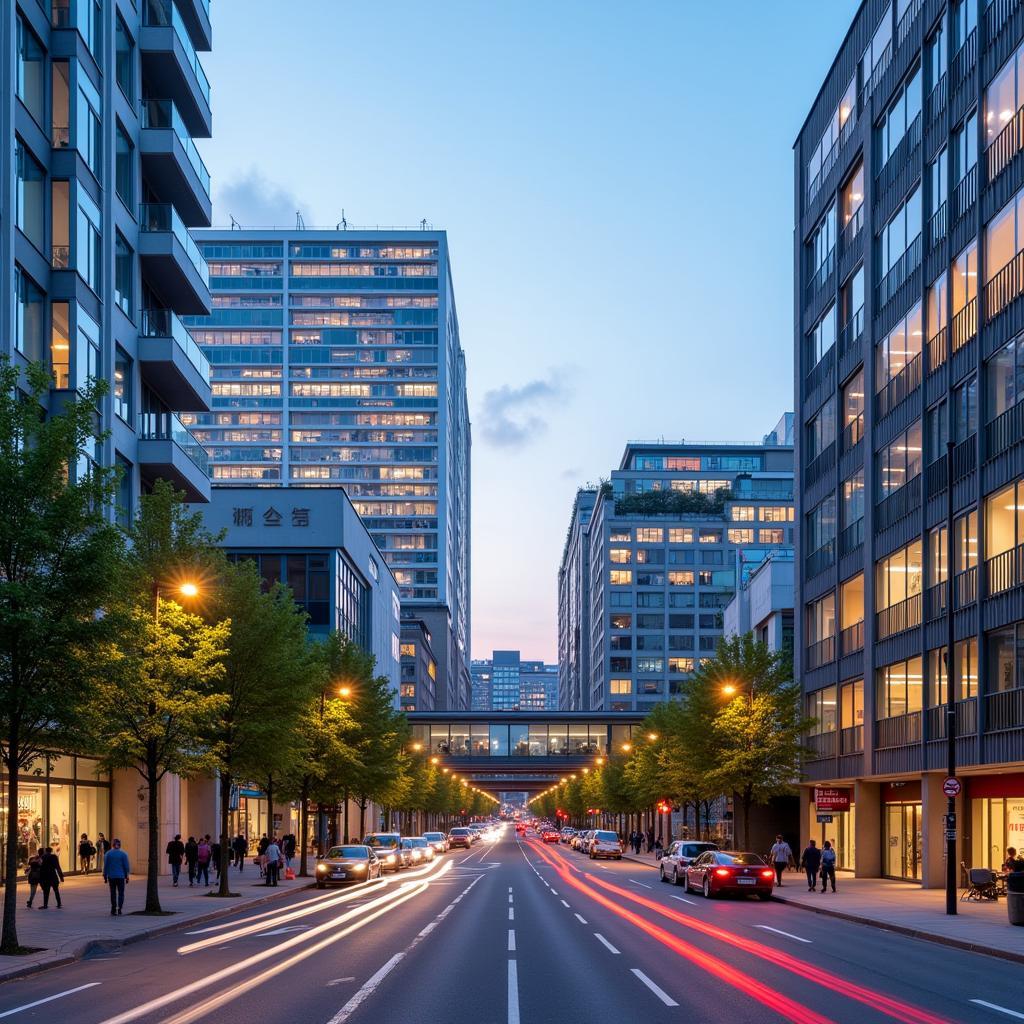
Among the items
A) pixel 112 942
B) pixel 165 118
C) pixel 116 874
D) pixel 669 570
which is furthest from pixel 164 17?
pixel 669 570

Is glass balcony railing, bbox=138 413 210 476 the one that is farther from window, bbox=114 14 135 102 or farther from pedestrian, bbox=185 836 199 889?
pedestrian, bbox=185 836 199 889

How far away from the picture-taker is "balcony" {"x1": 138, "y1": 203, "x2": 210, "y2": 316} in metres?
48.3

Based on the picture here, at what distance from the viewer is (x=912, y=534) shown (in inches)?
1790

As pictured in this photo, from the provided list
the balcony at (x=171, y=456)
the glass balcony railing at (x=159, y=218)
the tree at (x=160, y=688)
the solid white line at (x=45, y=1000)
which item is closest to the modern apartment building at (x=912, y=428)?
the tree at (x=160, y=688)

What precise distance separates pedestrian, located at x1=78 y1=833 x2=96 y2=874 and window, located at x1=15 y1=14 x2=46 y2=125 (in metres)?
24.2

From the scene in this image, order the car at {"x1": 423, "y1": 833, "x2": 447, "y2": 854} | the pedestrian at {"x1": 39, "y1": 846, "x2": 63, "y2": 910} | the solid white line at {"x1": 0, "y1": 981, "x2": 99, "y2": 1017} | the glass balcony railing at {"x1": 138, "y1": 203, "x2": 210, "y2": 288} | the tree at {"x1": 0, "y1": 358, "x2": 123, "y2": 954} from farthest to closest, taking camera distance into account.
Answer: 1. the car at {"x1": 423, "y1": 833, "x2": 447, "y2": 854}
2. the glass balcony railing at {"x1": 138, "y1": 203, "x2": 210, "y2": 288}
3. the pedestrian at {"x1": 39, "y1": 846, "x2": 63, "y2": 910}
4. the tree at {"x1": 0, "y1": 358, "x2": 123, "y2": 954}
5. the solid white line at {"x1": 0, "y1": 981, "x2": 99, "y2": 1017}

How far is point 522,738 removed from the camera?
416 ft

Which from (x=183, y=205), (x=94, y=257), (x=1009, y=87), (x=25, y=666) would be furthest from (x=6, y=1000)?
(x=183, y=205)

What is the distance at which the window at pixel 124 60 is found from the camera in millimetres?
46906

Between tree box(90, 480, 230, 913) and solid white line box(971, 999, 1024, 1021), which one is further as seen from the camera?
tree box(90, 480, 230, 913)

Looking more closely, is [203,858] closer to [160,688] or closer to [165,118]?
[160,688]

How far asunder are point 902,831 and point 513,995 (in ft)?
122

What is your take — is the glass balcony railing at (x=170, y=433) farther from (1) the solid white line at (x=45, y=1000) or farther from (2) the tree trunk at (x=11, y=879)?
(1) the solid white line at (x=45, y=1000)

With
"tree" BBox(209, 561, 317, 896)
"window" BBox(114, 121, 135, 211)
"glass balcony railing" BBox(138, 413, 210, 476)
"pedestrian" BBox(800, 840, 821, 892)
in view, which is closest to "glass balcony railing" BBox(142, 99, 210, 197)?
"window" BBox(114, 121, 135, 211)
